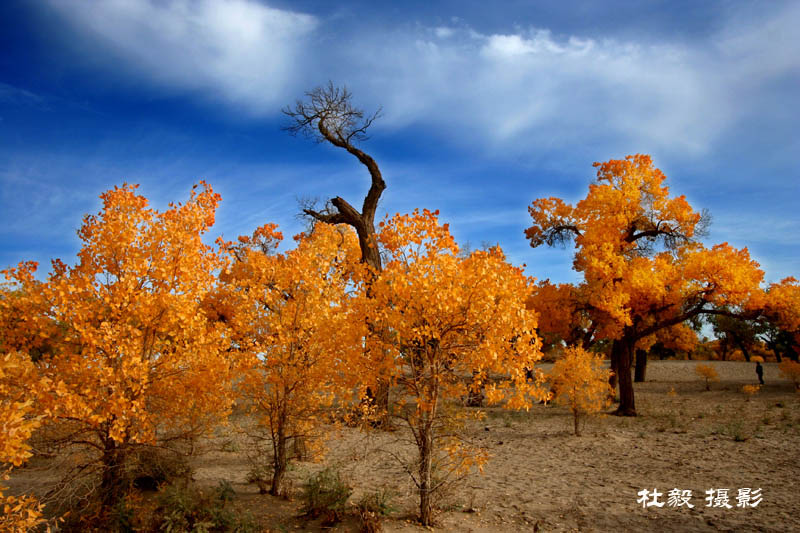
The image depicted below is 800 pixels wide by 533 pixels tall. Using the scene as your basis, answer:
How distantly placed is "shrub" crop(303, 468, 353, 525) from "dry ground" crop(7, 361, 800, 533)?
0.22 metres

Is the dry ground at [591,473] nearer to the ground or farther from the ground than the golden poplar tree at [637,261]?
nearer to the ground

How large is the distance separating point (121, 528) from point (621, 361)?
17.1 m

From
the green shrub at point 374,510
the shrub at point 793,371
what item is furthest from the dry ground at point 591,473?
the shrub at point 793,371

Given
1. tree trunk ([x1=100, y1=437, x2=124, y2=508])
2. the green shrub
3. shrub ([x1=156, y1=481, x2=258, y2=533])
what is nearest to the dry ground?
the green shrub

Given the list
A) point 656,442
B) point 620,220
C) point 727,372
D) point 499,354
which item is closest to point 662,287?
point 620,220

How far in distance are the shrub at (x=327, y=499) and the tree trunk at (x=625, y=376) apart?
13.8 metres

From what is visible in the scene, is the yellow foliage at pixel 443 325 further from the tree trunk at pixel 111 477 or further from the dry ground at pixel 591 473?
the tree trunk at pixel 111 477

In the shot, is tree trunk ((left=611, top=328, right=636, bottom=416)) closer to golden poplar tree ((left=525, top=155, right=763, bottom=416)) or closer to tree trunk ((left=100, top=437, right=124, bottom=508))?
golden poplar tree ((left=525, top=155, right=763, bottom=416))

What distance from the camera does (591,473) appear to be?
966 centimetres

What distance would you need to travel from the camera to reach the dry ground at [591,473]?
692 centimetres

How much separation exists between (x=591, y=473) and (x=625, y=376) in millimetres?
9073

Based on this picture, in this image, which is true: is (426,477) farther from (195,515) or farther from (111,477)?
(111,477)

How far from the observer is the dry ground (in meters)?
6.92

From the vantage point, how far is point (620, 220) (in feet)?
53.3
